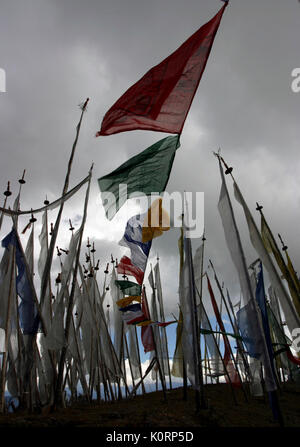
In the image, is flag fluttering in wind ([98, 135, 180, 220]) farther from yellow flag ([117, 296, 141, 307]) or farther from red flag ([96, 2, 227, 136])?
yellow flag ([117, 296, 141, 307])

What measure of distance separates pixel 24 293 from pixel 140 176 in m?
5.05

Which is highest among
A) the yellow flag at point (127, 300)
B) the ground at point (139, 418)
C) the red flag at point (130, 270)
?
the red flag at point (130, 270)

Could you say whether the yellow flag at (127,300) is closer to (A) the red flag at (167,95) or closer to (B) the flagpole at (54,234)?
(B) the flagpole at (54,234)

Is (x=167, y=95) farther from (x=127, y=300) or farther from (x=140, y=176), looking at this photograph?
(x=127, y=300)

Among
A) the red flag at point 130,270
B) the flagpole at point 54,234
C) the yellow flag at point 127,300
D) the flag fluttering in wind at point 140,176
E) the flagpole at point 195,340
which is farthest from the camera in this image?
the yellow flag at point 127,300

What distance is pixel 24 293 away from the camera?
963 centimetres

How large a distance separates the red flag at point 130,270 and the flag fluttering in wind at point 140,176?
9.50ft

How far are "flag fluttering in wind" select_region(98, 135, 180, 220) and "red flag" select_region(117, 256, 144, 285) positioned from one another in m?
2.90

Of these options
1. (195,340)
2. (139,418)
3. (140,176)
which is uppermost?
(140,176)

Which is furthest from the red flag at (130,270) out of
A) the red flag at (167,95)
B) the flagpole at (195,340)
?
the red flag at (167,95)

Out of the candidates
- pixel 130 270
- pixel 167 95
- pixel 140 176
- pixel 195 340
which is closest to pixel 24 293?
pixel 130 270

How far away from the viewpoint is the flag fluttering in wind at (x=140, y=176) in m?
9.29

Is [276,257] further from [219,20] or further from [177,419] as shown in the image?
[219,20]
